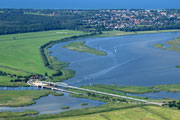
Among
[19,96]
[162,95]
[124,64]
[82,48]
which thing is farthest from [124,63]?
[19,96]

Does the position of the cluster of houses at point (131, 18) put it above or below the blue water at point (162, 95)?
above

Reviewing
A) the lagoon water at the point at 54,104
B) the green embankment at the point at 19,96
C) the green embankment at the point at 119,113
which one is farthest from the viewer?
the green embankment at the point at 19,96

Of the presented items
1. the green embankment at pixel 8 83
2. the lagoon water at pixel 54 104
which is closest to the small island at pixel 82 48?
the green embankment at pixel 8 83

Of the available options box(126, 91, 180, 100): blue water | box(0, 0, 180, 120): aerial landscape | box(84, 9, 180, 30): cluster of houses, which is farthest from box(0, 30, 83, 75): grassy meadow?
box(84, 9, 180, 30): cluster of houses

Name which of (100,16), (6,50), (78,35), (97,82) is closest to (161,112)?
(97,82)

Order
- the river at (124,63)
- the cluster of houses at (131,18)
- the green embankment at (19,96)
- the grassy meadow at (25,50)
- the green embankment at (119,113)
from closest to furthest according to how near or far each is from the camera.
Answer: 1. the green embankment at (119,113)
2. the green embankment at (19,96)
3. the river at (124,63)
4. the grassy meadow at (25,50)
5. the cluster of houses at (131,18)

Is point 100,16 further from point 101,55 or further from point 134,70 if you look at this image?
point 134,70

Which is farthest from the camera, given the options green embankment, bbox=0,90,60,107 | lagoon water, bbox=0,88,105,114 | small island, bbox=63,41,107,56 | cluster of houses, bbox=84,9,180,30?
cluster of houses, bbox=84,9,180,30

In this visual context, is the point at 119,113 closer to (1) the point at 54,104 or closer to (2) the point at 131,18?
(1) the point at 54,104

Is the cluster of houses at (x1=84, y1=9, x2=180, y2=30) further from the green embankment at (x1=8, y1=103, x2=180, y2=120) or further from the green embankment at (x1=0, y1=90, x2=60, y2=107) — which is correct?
the green embankment at (x1=8, y1=103, x2=180, y2=120)

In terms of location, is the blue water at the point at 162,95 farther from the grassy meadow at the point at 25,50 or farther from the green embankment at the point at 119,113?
the grassy meadow at the point at 25,50
